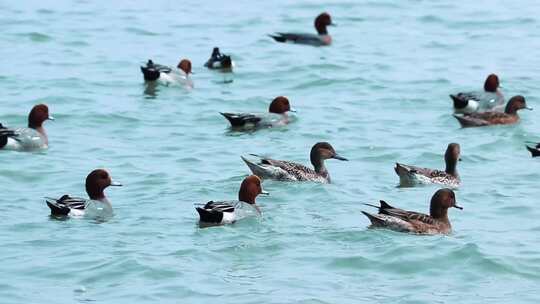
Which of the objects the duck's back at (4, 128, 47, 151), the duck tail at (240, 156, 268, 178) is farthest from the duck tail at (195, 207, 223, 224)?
the duck's back at (4, 128, 47, 151)

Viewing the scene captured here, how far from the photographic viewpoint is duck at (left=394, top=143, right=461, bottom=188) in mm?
17609

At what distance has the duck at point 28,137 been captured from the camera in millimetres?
19031

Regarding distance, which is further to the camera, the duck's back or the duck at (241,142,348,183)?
the duck's back

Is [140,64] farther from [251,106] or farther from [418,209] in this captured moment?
[418,209]

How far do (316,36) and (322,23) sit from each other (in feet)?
1.65

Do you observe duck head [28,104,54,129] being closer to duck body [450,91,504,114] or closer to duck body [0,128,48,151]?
Answer: duck body [0,128,48,151]

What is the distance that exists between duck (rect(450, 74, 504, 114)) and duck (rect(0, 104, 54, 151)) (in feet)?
19.8

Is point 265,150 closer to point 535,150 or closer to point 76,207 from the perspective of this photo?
point 535,150

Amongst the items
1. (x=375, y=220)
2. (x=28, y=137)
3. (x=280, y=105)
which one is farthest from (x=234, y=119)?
(x=375, y=220)

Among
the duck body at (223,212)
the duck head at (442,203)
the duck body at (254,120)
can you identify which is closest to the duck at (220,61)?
the duck body at (254,120)

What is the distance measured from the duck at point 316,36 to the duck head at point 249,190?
40.4ft

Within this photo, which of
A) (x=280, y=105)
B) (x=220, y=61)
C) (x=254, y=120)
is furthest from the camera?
(x=220, y=61)

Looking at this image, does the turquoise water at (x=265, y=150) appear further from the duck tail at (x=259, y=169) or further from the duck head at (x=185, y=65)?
the duck head at (x=185, y=65)

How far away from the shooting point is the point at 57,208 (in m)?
15.4
